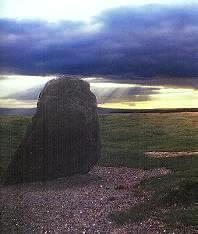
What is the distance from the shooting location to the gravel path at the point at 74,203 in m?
23.5

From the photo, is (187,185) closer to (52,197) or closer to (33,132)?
(52,197)

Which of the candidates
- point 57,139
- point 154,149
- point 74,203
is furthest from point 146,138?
point 74,203

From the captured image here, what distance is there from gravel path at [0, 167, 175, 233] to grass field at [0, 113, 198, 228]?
1141mm

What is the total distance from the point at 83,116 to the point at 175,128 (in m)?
32.1

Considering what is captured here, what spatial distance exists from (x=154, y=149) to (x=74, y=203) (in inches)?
962

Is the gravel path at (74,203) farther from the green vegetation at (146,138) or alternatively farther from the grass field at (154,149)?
the green vegetation at (146,138)

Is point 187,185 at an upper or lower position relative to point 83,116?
lower

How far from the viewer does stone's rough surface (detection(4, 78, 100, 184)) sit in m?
34.1

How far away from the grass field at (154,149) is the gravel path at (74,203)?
44.9 inches

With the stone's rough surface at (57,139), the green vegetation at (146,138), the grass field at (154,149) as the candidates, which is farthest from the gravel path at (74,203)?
the green vegetation at (146,138)

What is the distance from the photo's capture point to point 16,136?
6278 centimetres

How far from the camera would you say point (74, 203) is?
28172mm

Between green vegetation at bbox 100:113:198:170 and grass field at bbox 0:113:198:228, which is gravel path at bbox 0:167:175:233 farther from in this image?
green vegetation at bbox 100:113:198:170

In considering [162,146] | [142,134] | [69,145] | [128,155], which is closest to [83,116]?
[69,145]
